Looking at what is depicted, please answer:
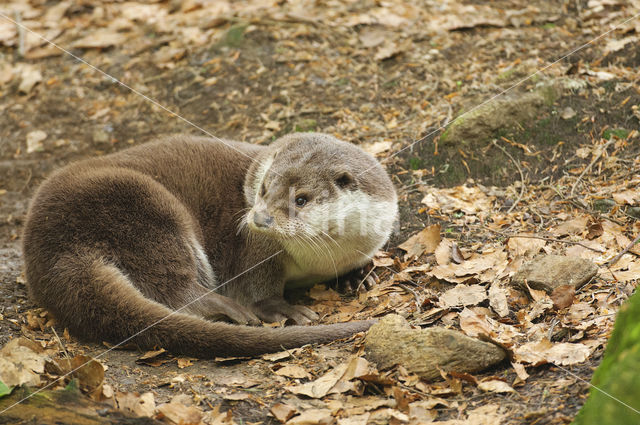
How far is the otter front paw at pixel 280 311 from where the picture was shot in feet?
13.0

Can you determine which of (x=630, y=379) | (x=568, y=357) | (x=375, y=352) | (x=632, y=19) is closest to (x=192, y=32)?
(x=632, y=19)

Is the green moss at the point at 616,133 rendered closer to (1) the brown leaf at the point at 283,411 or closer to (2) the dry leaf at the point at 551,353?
(2) the dry leaf at the point at 551,353

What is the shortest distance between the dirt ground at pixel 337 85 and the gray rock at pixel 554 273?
874mm

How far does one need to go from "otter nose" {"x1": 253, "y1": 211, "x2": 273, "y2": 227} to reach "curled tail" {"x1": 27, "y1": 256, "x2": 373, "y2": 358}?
2.04 feet

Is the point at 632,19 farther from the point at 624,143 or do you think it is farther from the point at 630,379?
the point at 630,379

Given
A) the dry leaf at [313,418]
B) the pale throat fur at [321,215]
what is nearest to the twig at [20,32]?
the pale throat fur at [321,215]

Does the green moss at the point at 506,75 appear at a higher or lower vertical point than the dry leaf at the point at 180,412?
higher

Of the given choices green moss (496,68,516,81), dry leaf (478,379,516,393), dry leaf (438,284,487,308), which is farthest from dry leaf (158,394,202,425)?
green moss (496,68,516,81)

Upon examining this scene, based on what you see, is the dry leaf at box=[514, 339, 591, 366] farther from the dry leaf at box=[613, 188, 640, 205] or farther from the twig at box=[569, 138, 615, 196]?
the twig at box=[569, 138, 615, 196]

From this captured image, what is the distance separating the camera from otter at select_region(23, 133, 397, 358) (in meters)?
3.42

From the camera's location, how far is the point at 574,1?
6324mm

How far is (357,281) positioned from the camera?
4344 mm

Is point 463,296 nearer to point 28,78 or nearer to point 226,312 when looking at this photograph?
point 226,312

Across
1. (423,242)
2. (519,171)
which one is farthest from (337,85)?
(423,242)
